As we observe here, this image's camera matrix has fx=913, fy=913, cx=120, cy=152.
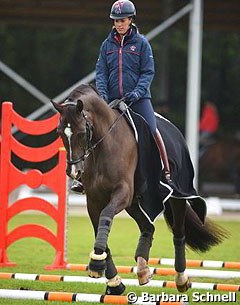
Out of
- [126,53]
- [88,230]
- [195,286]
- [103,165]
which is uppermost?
[126,53]

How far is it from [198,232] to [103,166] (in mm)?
1731

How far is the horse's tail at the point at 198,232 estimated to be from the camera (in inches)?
351

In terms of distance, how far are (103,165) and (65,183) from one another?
3005 millimetres

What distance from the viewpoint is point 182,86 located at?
26.3m

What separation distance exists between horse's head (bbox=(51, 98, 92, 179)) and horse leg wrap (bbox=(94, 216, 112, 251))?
425 mm

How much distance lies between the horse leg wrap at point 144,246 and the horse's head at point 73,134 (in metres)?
1.06

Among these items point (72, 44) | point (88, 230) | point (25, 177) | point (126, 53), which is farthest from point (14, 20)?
point (126, 53)

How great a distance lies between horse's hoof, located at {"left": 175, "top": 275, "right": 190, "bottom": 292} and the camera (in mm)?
8297

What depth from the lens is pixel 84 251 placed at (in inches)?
487

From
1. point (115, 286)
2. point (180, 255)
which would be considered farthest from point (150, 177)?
point (115, 286)

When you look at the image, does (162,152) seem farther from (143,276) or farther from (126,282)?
(126,282)

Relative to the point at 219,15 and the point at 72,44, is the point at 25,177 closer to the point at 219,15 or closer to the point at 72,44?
the point at 219,15

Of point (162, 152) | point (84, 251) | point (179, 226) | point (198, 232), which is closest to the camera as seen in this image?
point (162, 152)

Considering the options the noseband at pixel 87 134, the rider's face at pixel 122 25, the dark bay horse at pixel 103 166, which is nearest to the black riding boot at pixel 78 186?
the dark bay horse at pixel 103 166
